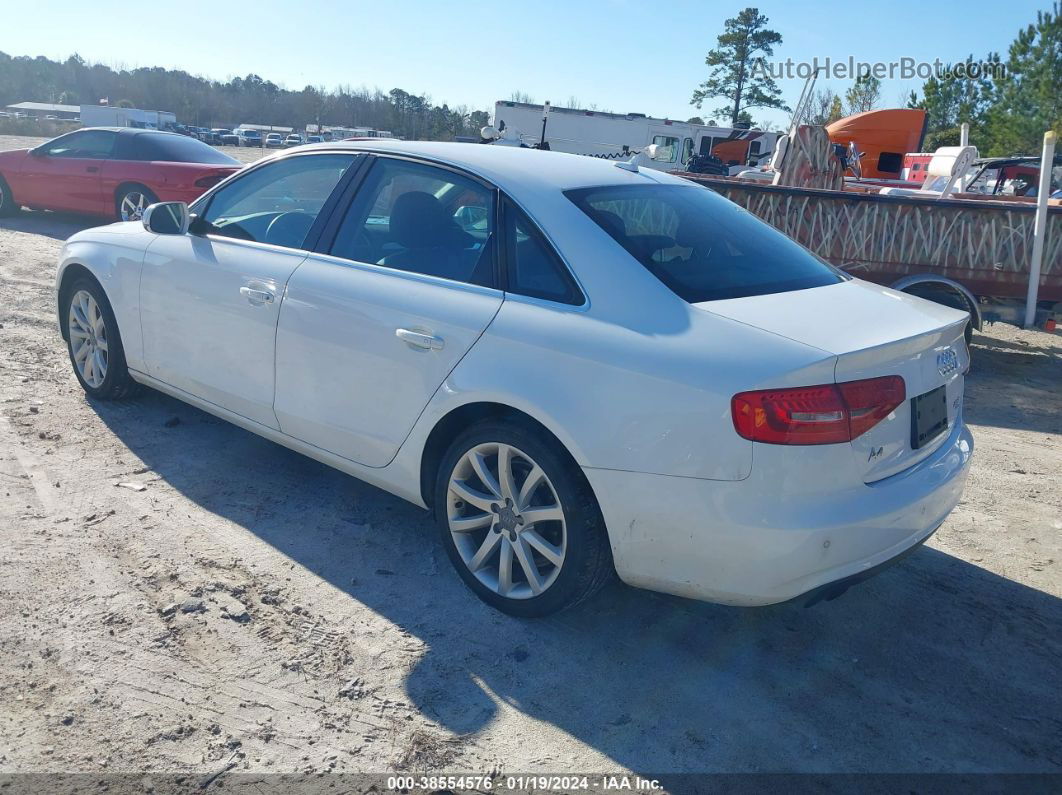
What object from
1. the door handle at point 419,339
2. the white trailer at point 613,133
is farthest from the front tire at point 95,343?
the white trailer at point 613,133

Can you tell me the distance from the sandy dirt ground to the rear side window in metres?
1.23

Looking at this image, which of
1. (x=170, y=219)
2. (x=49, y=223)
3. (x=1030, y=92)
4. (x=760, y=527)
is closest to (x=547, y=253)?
(x=760, y=527)

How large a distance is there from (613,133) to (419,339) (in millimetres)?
23773

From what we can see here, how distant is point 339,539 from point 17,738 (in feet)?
5.07

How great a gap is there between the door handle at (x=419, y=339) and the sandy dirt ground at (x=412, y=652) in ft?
3.21

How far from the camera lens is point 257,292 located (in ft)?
13.5

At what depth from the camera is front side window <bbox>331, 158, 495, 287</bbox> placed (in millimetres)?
3562

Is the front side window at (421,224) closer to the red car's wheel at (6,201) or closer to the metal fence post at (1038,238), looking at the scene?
the metal fence post at (1038,238)

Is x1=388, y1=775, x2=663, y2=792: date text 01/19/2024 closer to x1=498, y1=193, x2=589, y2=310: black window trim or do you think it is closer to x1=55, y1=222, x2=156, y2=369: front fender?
x1=498, y1=193, x2=589, y2=310: black window trim

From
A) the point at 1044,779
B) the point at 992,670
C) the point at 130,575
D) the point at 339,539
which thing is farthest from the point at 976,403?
the point at 130,575

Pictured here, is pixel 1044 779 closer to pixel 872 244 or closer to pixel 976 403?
pixel 976 403

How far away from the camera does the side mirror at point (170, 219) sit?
4.66 m

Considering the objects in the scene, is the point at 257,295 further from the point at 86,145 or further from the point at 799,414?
the point at 86,145

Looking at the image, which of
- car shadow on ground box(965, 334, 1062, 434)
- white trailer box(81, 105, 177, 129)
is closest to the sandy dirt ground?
car shadow on ground box(965, 334, 1062, 434)
